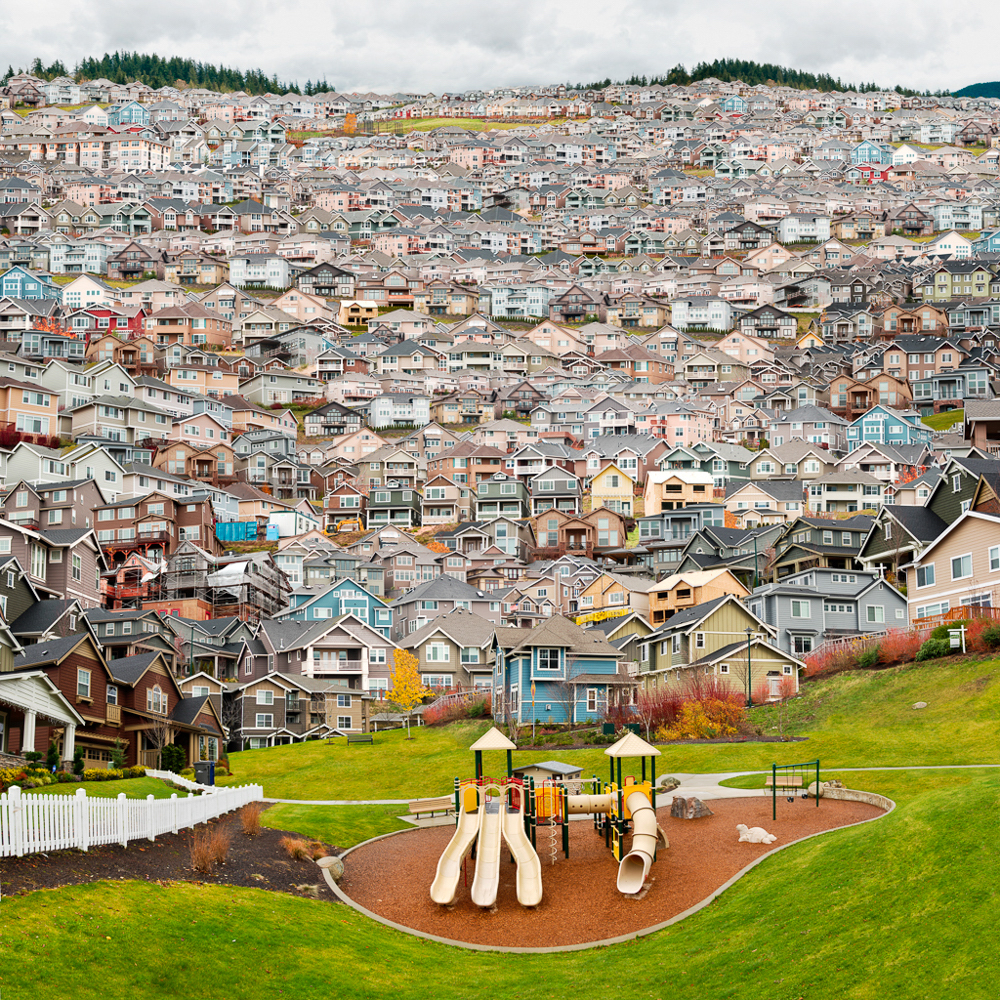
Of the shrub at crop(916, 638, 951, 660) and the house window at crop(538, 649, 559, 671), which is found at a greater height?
the shrub at crop(916, 638, 951, 660)

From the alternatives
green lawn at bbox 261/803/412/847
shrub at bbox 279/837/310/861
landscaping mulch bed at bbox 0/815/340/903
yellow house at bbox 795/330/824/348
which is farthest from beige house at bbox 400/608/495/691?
yellow house at bbox 795/330/824/348

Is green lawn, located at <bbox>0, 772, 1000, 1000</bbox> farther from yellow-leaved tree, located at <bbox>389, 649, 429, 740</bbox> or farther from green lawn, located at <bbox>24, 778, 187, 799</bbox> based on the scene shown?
yellow-leaved tree, located at <bbox>389, 649, 429, 740</bbox>

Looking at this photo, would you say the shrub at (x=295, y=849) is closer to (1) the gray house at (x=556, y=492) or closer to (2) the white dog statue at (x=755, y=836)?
(2) the white dog statue at (x=755, y=836)

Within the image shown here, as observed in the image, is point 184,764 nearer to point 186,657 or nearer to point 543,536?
point 186,657

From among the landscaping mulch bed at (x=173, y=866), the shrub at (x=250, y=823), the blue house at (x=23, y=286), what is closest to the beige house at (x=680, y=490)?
the shrub at (x=250, y=823)

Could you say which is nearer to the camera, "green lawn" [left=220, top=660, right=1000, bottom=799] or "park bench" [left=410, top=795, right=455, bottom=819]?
"park bench" [left=410, top=795, right=455, bottom=819]

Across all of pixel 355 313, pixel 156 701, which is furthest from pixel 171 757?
pixel 355 313

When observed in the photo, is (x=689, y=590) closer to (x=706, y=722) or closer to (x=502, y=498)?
(x=706, y=722)
